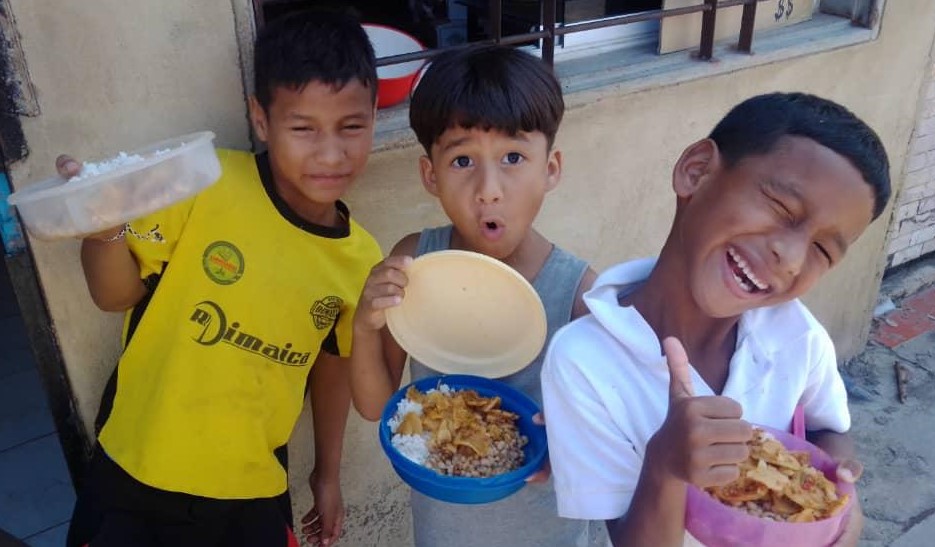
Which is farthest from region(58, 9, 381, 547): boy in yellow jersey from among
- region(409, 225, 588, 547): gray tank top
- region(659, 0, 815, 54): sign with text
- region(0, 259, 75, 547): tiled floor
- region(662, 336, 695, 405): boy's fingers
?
region(659, 0, 815, 54): sign with text

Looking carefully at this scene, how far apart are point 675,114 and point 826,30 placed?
844 mm

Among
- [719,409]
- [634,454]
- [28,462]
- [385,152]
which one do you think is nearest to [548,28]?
[385,152]

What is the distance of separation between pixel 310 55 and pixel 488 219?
0.49 m

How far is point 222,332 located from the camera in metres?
1.58

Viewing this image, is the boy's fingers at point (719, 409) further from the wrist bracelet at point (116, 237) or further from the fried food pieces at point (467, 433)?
the wrist bracelet at point (116, 237)

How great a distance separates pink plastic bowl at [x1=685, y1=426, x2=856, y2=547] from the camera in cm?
106

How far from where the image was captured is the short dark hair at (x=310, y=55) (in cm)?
155

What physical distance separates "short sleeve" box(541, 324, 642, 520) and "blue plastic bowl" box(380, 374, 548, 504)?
10 cm

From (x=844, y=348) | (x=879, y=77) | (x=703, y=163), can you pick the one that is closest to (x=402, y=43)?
(x=703, y=163)

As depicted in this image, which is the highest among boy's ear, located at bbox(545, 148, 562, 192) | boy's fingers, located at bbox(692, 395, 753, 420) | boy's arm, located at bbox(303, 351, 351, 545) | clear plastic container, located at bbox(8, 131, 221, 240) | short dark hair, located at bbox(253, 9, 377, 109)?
short dark hair, located at bbox(253, 9, 377, 109)

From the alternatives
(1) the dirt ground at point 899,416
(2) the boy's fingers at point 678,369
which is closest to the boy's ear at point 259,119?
(2) the boy's fingers at point 678,369

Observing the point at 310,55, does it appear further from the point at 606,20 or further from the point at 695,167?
the point at 606,20

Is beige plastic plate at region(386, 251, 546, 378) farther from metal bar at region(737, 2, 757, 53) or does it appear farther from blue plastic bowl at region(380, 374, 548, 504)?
metal bar at region(737, 2, 757, 53)

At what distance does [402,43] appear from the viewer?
85.4 inches
